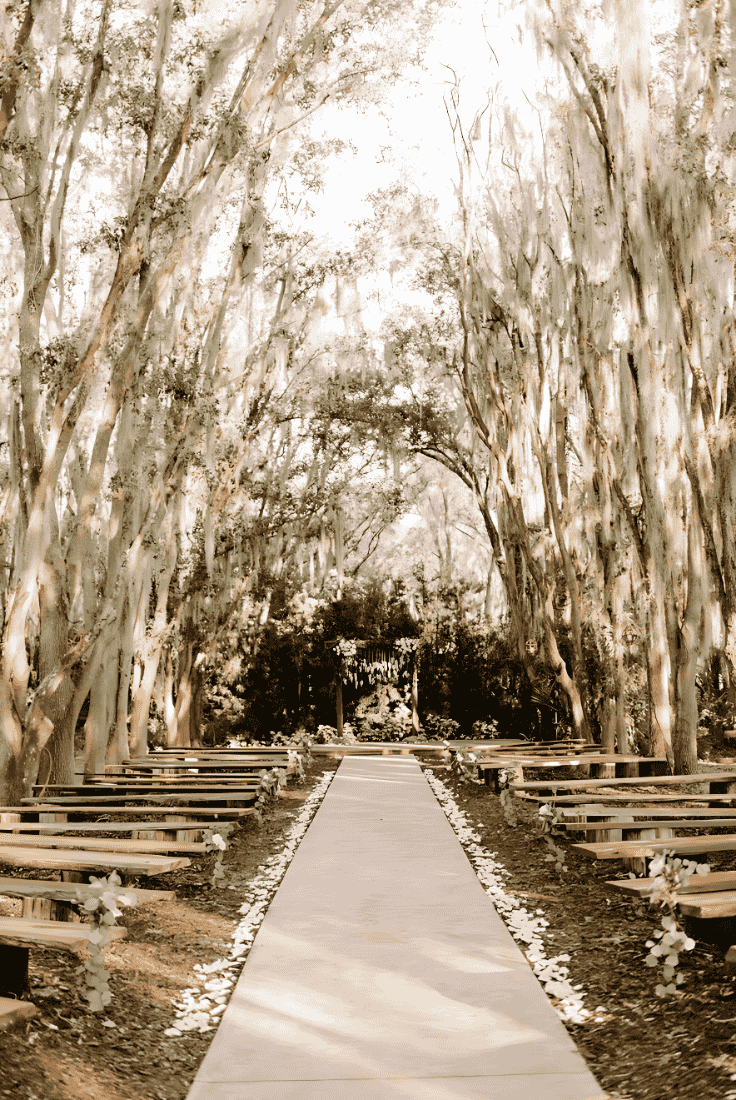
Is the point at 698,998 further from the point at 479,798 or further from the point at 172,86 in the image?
the point at 172,86

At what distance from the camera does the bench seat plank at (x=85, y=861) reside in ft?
19.6

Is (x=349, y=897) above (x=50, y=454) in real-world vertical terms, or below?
below

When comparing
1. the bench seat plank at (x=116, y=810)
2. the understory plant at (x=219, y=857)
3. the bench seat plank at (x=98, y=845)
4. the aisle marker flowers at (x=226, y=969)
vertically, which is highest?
the bench seat plank at (x=116, y=810)

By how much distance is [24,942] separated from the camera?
14.1ft

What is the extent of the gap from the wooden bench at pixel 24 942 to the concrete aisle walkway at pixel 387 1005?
2.27 feet

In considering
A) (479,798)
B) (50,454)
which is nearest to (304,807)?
(479,798)

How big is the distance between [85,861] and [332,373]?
17993mm

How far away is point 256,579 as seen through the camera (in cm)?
2305

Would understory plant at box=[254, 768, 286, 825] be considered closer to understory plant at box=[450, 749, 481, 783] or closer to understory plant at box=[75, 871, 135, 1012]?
understory plant at box=[450, 749, 481, 783]

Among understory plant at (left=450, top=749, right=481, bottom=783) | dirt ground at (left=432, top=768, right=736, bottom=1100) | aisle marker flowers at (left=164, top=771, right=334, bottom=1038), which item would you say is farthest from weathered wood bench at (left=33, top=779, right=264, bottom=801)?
understory plant at (left=450, top=749, right=481, bottom=783)

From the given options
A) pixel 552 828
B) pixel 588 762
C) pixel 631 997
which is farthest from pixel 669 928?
pixel 588 762

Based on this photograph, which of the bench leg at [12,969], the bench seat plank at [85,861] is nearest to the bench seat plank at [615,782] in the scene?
the bench seat plank at [85,861]

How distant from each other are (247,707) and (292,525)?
423 centimetres

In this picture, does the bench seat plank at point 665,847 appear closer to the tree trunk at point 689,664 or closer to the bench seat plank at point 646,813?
the bench seat plank at point 646,813
